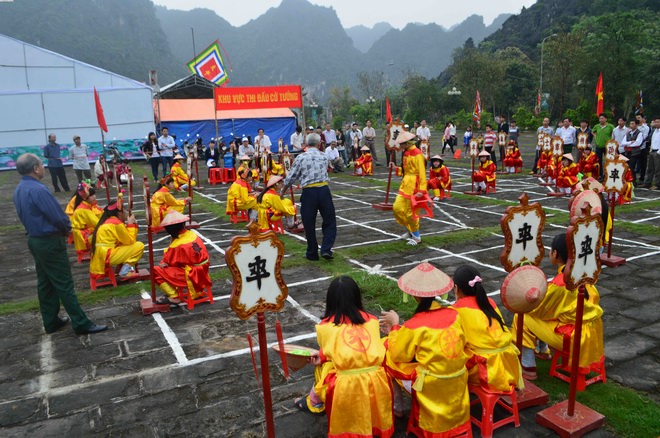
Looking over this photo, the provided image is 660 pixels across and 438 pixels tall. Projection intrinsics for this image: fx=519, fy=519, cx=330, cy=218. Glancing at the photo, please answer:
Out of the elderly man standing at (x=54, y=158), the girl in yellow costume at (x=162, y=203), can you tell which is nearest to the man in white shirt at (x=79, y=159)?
the elderly man standing at (x=54, y=158)

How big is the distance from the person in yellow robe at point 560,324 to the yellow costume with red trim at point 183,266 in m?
3.67

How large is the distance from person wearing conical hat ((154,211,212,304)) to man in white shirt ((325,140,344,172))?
46.6 feet

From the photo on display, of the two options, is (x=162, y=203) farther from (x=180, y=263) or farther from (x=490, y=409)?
(x=490, y=409)

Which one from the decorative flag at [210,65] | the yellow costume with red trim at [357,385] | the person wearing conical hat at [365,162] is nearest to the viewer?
the yellow costume with red trim at [357,385]

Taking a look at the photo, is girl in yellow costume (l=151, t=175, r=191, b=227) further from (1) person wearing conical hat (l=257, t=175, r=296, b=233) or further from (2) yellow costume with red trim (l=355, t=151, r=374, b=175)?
(2) yellow costume with red trim (l=355, t=151, r=374, b=175)

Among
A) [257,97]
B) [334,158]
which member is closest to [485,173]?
[334,158]

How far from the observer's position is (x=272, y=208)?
32.1 feet

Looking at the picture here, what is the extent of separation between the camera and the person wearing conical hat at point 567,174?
12.9m

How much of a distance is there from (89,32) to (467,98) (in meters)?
75.9

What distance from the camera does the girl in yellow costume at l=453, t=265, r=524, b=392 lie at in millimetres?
3705

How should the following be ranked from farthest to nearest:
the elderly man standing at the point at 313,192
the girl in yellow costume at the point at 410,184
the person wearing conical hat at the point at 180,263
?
the girl in yellow costume at the point at 410,184 < the elderly man standing at the point at 313,192 < the person wearing conical hat at the point at 180,263

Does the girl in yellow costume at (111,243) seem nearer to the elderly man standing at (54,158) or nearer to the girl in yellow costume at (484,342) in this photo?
the girl in yellow costume at (484,342)

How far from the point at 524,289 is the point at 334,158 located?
17.2 m

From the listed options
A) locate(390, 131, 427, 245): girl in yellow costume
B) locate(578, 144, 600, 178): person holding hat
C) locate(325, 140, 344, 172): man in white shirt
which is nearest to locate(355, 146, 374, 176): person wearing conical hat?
locate(325, 140, 344, 172): man in white shirt
